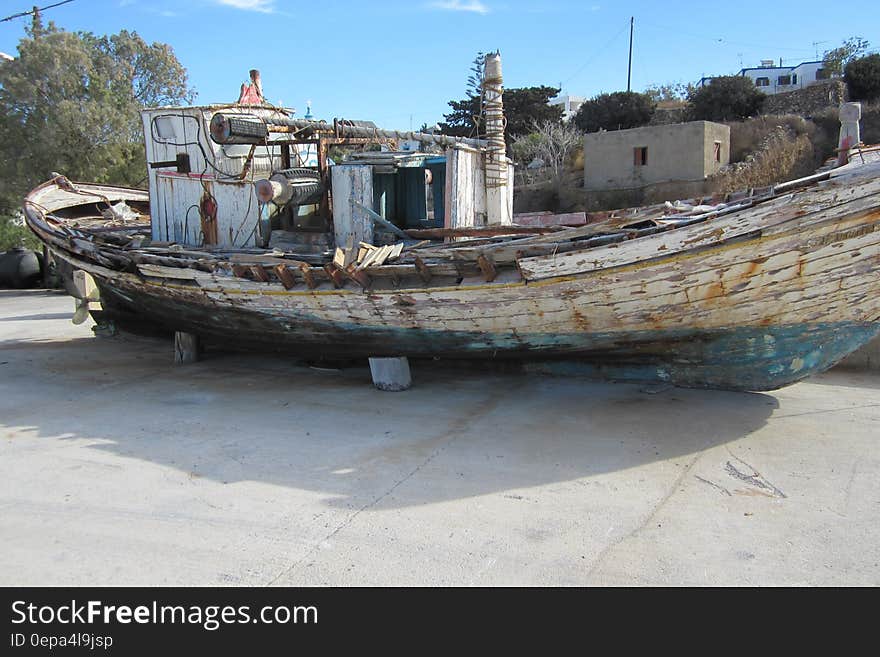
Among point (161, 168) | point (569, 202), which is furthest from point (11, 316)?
point (569, 202)

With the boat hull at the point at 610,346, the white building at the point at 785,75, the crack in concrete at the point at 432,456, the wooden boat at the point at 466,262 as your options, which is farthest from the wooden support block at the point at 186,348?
the white building at the point at 785,75

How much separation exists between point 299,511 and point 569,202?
67.6 feet

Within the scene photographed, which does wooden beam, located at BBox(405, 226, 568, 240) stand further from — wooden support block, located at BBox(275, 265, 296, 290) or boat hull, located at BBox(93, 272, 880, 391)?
wooden support block, located at BBox(275, 265, 296, 290)

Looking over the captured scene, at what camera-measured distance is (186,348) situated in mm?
8766

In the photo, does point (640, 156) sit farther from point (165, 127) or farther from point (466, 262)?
point (466, 262)

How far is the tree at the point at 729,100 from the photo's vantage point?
102ft

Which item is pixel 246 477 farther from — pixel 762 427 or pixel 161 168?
pixel 161 168

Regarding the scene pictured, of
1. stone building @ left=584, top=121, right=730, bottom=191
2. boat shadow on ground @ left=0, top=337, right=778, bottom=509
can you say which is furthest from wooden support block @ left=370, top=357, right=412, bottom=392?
stone building @ left=584, top=121, right=730, bottom=191

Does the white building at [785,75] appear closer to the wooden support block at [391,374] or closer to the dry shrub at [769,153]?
the dry shrub at [769,153]

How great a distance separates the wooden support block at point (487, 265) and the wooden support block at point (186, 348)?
4558mm

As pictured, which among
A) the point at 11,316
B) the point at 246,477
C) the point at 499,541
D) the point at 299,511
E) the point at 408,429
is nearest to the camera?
the point at 499,541

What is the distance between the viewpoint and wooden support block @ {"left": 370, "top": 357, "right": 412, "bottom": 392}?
695 cm

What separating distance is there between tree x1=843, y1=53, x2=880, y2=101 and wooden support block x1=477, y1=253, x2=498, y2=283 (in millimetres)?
30552
